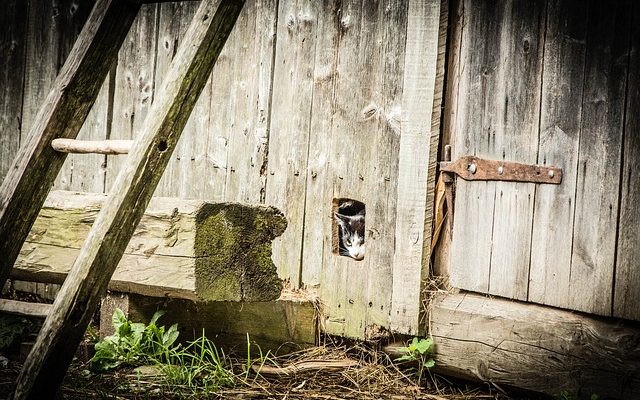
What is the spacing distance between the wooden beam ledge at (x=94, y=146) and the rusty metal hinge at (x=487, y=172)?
174 cm

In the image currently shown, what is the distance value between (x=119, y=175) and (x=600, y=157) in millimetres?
2105

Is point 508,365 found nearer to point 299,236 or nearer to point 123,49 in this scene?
point 299,236

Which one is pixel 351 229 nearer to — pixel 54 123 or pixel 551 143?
pixel 551 143

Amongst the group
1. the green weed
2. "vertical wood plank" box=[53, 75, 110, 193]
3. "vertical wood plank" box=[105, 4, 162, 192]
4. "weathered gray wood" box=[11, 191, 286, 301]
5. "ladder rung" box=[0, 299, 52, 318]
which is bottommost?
the green weed

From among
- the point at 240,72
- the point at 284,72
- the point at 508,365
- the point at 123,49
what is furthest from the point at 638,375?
the point at 123,49

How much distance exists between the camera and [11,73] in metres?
5.12

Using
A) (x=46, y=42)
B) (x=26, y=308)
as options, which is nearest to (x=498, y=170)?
(x=26, y=308)

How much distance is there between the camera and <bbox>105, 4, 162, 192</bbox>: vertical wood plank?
14.7 feet

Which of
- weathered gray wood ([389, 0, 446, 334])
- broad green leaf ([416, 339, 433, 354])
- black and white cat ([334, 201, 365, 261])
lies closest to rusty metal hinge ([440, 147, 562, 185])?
weathered gray wood ([389, 0, 446, 334])

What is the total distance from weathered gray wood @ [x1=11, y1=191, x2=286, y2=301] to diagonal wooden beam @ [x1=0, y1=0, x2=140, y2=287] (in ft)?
1.84

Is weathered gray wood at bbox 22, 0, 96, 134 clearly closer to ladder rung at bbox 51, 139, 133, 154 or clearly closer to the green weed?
ladder rung at bbox 51, 139, 133, 154

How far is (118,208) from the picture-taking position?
7.91ft

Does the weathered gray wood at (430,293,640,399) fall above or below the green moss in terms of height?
below

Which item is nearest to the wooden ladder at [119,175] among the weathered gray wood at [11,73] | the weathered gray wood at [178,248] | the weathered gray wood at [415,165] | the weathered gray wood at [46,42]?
the weathered gray wood at [178,248]
